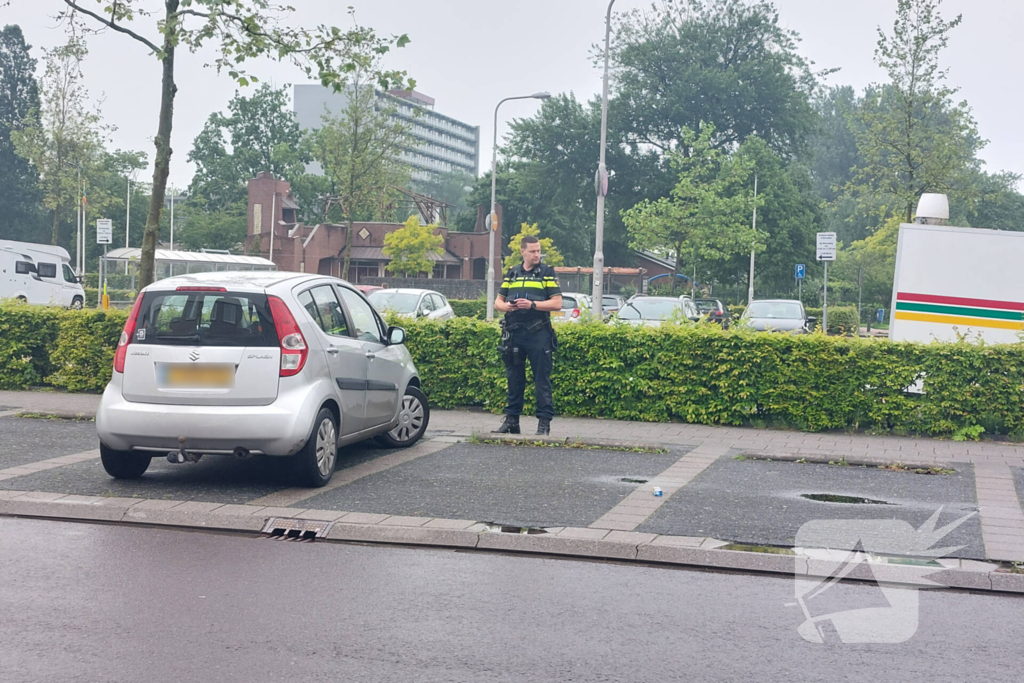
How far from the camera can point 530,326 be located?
34.7ft

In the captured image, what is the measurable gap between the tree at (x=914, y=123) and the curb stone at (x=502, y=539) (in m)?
27.6

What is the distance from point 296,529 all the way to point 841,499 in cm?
398

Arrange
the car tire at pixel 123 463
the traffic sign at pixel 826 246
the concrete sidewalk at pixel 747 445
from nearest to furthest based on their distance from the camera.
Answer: the car tire at pixel 123 463 → the concrete sidewalk at pixel 747 445 → the traffic sign at pixel 826 246

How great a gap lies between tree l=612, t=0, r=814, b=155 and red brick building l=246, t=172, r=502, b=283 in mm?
11181

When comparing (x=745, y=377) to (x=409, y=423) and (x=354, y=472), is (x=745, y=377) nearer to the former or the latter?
(x=409, y=423)

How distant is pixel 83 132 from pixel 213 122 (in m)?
42.8

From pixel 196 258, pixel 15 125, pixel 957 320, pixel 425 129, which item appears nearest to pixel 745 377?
pixel 957 320

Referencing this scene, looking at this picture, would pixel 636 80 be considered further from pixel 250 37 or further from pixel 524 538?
pixel 524 538

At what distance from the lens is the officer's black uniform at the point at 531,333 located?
10.5 meters

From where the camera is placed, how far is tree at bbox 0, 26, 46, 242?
77.1m

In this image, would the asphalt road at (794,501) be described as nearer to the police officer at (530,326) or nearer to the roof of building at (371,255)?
the police officer at (530,326)

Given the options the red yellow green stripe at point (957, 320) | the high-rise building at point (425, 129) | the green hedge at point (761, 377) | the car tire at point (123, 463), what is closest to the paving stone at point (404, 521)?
the car tire at point (123, 463)

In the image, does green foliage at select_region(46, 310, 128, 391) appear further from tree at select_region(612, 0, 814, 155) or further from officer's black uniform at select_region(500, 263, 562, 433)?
tree at select_region(612, 0, 814, 155)

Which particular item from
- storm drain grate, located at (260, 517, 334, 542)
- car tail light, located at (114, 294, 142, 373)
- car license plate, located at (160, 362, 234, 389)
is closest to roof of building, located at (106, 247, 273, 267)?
car tail light, located at (114, 294, 142, 373)
